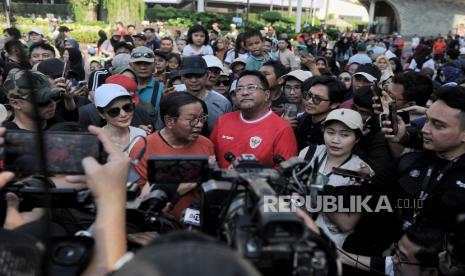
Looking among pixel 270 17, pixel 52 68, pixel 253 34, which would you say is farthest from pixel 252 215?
pixel 270 17

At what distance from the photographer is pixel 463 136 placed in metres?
2.60

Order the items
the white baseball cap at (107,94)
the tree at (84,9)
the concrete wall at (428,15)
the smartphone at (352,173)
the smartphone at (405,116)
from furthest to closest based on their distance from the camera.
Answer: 1. the concrete wall at (428,15)
2. the tree at (84,9)
3. the smartphone at (405,116)
4. the white baseball cap at (107,94)
5. the smartphone at (352,173)

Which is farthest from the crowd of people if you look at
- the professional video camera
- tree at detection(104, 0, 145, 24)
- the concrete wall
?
the concrete wall

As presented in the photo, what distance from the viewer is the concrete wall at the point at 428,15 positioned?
126 ft

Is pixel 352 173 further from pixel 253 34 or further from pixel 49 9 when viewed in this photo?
pixel 49 9

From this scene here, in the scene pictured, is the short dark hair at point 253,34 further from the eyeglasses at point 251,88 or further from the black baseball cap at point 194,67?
the eyeglasses at point 251,88

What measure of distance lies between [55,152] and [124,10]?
1004 inches

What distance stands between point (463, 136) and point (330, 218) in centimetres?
95

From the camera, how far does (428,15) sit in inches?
1522

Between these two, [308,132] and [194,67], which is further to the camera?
[194,67]

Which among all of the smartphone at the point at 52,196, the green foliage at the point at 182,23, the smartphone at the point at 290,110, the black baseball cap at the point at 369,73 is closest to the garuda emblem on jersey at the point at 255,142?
the smartphone at the point at 290,110

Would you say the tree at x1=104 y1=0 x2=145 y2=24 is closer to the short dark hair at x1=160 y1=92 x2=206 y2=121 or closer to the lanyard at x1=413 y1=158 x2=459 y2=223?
the short dark hair at x1=160 y1=92 x2=206 y2=121

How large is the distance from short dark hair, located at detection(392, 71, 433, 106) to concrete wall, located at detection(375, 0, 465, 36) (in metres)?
37.5

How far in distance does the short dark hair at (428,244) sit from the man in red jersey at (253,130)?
4.06 feet
